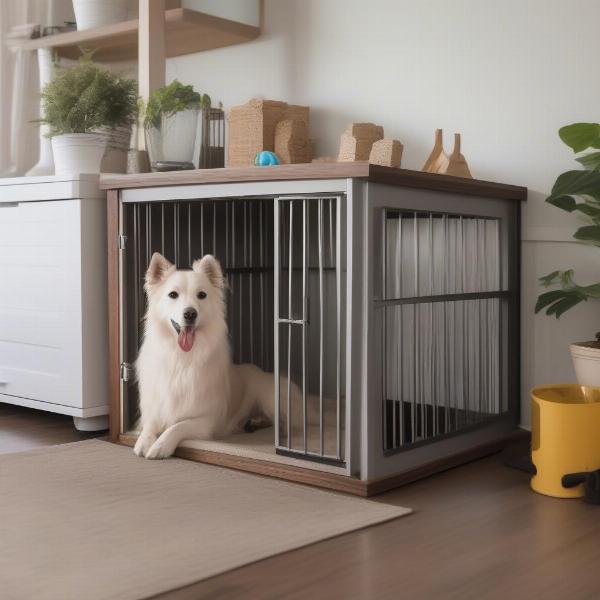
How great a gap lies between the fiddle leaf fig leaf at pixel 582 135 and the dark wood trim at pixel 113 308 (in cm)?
141

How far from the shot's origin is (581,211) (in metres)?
2.67

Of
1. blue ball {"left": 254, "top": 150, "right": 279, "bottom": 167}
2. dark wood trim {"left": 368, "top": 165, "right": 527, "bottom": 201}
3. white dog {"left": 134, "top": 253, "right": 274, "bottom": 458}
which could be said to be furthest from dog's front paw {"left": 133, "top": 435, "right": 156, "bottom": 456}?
dark wood trim {"left": 368, "top": 165, "right": 527, "bottom": 201}

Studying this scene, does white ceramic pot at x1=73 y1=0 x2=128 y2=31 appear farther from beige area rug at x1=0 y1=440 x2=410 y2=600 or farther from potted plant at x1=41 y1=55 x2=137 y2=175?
beige area rug at x1=0 y1=440 x2=410 y2=600

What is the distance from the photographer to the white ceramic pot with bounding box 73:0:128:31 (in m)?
3.55

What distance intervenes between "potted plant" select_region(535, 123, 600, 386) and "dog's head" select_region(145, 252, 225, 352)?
1001 mm

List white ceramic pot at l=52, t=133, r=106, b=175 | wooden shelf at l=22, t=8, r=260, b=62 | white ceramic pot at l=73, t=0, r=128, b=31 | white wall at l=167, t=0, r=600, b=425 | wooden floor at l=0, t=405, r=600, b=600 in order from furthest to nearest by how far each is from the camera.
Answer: white ceramic pot at l=73, t=0, r=128, b=31
wooden shelf at l=22, t=8, r=260, b=62
white ceramic pot at l=52, t=133, r=106, b=175
white wall at l=167, t=0, r=600, b=425
wooden floor at l=0, t=405, r=600, b=600

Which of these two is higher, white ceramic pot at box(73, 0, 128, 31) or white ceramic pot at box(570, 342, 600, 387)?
white ceramic pot at box(73, 0, 128, 31)

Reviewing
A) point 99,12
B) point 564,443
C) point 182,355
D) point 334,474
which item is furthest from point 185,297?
point 99,12

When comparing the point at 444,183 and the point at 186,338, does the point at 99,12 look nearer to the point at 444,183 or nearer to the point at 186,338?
the point at 186,338

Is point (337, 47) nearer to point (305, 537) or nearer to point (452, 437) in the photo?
point (452, 437)

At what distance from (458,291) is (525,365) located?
41 cm

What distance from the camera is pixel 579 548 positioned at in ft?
6.05

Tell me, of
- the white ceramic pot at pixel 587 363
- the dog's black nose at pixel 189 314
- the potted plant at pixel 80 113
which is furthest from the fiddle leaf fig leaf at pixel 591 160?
the potted plant at pixel 80 113

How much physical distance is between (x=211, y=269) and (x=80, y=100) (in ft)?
2.89
